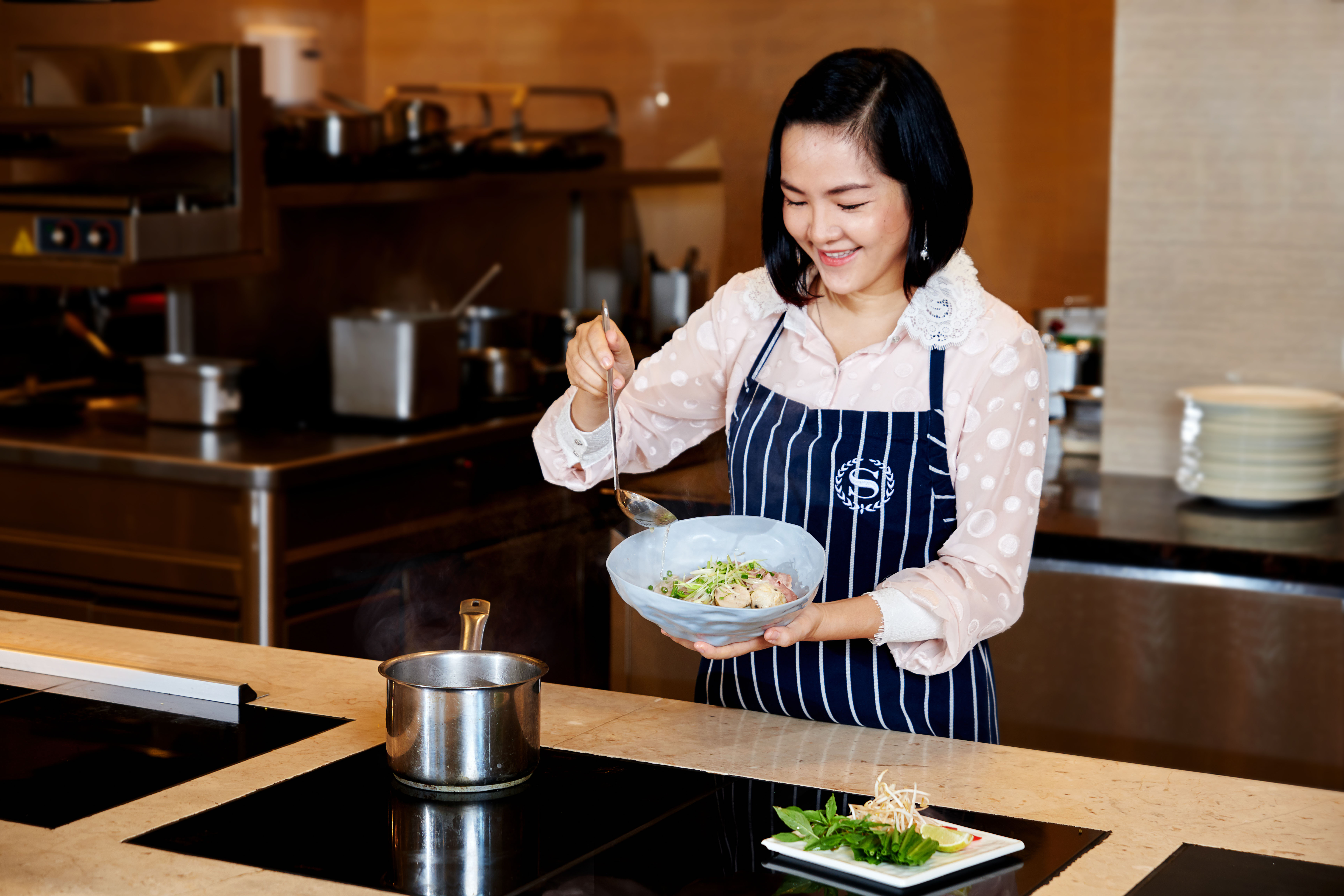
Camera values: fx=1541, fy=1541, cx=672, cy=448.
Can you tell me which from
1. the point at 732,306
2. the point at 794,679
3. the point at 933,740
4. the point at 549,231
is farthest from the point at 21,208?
the point at 933,740

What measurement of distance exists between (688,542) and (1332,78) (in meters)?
1.75

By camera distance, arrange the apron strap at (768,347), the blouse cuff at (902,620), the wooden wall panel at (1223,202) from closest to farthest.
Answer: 1. the blouse cuff at (902,620)
2. the apron strap at (768,347)
3. the wooden wall panel at (1223,202)

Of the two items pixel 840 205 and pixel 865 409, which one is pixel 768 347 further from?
pixel 840 205

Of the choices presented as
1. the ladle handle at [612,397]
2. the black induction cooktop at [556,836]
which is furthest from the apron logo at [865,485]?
the black induction cooktop at [556,836]

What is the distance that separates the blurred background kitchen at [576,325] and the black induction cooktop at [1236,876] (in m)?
1.02

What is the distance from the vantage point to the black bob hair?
1646 millimetres

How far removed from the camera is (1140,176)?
2918 millimetres

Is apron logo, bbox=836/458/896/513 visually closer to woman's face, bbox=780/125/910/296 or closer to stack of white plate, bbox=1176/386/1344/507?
woman's face, bbox=780/125/910/296

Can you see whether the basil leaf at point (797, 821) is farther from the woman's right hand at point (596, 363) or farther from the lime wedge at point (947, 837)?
the woman's right hand at point (596, 363)

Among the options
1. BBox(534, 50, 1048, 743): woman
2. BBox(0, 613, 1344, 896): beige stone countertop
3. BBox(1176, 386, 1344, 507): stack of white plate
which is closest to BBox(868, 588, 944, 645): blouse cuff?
BBox(534, 50, 1048, 743): woman

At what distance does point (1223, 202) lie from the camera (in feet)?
9.39

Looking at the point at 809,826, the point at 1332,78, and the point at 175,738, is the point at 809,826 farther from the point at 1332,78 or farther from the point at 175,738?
the point at 1332,78

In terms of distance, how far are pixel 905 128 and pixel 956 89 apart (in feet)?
11.2

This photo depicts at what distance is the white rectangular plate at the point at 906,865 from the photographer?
1164 mm
